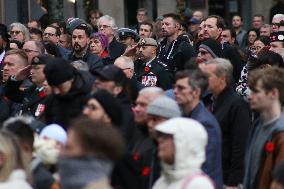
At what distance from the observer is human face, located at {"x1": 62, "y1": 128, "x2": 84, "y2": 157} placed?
5.57 metres

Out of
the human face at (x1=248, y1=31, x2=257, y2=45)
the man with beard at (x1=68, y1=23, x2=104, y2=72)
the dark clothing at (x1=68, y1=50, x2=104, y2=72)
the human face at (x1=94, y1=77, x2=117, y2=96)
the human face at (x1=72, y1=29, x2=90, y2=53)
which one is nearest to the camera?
the human face at (x1=94, y1=77, x2=117, y2=96)

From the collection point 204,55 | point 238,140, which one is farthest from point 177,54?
point 238,140

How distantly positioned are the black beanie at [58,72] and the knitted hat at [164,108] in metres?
1.36

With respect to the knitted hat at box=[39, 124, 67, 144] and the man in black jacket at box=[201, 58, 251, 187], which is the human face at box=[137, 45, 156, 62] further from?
the knitted hat at box=[39, 124, 67, 144]

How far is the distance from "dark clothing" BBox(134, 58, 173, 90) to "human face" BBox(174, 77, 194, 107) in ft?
13.4

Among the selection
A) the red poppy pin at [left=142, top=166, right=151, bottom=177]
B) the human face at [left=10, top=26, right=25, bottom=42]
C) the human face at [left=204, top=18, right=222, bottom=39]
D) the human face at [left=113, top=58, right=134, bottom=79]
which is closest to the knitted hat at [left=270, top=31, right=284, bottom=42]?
the human face at [left=204, top=18, right=222, bottom=39]

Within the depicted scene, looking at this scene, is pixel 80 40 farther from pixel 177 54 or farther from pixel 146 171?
pixel 146 171

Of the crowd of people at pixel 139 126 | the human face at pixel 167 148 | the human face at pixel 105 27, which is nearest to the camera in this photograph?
the crowd of people at pixel 139 126

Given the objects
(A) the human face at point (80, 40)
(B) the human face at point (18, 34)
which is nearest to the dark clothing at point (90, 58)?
(A) the human face at point (80, 40)

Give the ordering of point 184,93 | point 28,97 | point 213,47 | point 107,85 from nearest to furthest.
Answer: point 184,93, point 107,85, point 28,97, point 213,47

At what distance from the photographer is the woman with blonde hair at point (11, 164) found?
22.2 feet

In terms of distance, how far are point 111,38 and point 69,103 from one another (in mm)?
7162

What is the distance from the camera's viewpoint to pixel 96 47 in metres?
14.5

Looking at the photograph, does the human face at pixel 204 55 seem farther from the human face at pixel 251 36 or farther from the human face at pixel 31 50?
the human face at pixel 251 36
